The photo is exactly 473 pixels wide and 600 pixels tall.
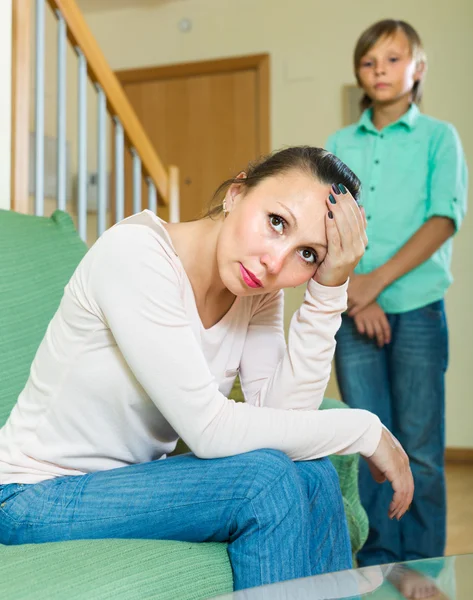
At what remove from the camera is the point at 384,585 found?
33.6 inches

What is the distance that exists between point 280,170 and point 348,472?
67 cm

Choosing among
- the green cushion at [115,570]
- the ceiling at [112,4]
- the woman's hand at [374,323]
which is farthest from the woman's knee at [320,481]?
the ceiling at [112,4]

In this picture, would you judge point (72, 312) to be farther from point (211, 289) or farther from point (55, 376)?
point (211, 289)

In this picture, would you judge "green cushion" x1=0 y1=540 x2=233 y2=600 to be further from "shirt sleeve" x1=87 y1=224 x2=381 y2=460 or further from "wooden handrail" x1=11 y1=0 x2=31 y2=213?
"wooden handrail" x1=11 y1=0 x2=31 y2=213

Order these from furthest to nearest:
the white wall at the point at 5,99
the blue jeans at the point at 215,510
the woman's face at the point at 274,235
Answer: the white wall at the point at 5,99
the woman's face at the point at 274,235
the blue jeans at the point at 215,510

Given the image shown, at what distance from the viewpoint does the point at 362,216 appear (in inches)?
44.8

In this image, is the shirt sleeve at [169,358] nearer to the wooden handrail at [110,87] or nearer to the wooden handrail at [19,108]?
the wooden handrail at [19,108]

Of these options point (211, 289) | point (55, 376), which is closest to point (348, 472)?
point (211, 289)

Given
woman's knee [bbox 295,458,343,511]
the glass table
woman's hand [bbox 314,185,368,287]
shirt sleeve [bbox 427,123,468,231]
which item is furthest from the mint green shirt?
the glass table

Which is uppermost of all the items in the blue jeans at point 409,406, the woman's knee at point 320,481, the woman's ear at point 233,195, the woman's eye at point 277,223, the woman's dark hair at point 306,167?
the woman's dark hair at point 306,167

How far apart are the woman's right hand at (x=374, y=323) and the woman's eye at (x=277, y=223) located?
0.97 metres

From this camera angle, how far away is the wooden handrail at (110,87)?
2.17 meters

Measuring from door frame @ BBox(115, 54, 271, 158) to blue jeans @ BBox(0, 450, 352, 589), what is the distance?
311 centimetres

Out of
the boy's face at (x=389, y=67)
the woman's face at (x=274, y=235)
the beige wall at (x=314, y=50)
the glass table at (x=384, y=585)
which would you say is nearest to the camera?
the glass table at (x=384, y=585)
